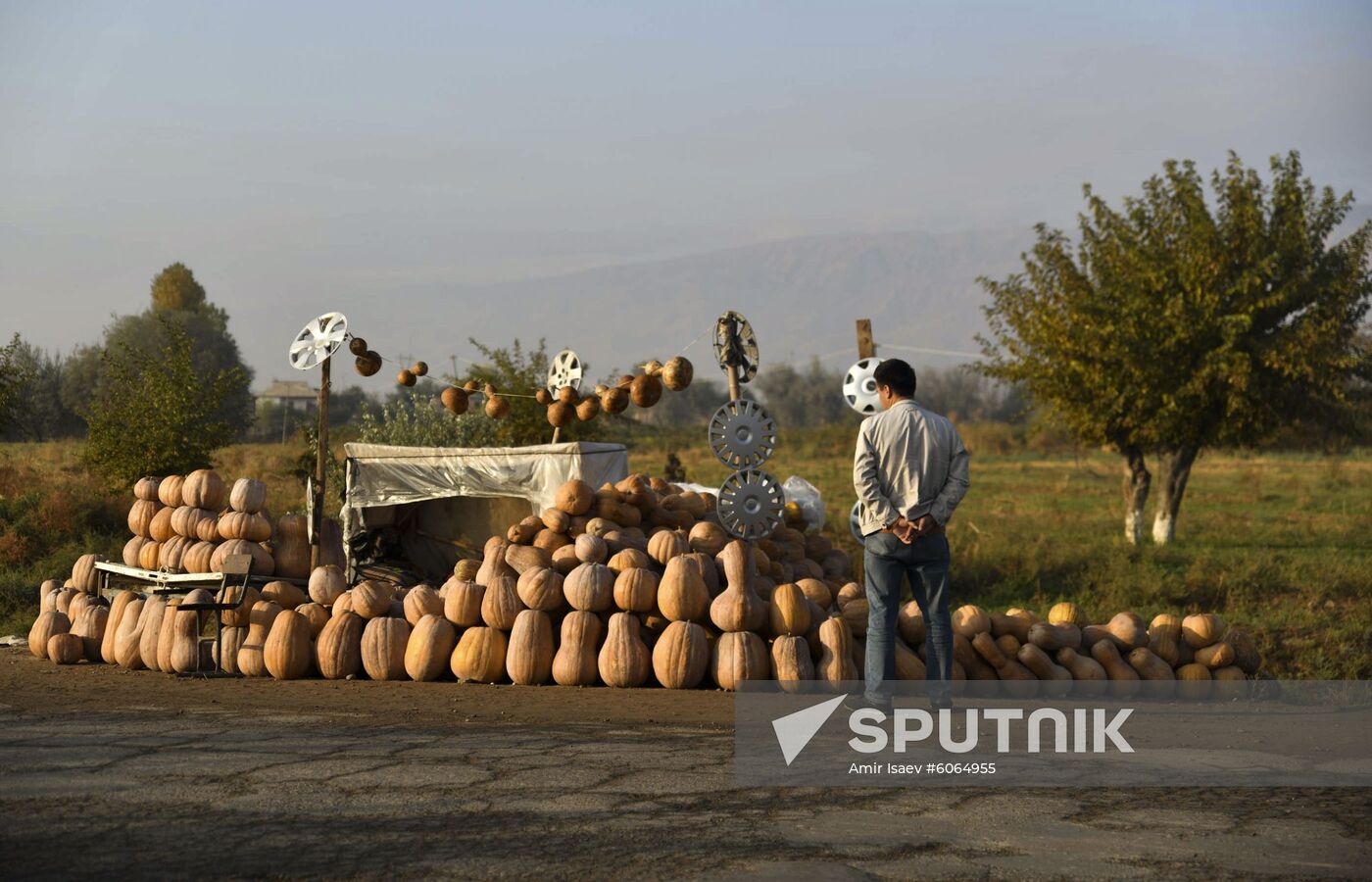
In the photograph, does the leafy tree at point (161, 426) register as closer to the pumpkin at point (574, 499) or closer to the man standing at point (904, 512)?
the pumpkin at point (574, 499)

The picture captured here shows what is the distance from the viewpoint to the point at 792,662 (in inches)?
366

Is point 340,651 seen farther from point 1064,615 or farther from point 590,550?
point 1064,615

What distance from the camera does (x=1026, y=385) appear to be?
25078 mm

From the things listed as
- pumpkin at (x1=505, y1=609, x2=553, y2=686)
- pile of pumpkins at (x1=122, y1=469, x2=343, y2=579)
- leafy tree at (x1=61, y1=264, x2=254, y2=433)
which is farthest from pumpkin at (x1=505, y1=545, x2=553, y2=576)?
leafy tree at (x1=61, y1=264, x2=254, y2=433)

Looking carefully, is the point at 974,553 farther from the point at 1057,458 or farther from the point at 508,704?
the point at 1057,458

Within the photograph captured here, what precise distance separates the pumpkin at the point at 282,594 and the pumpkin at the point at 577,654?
117 inches

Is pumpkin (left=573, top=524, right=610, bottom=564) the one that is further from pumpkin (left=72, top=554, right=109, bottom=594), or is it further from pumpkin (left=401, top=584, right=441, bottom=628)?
pumpkin (left=72, top=554, right=109, bottom=594)

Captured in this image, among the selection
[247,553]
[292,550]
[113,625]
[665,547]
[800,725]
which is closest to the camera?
[800,725]

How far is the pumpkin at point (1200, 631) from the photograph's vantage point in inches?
393

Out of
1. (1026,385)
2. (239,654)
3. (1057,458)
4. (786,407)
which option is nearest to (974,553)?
(1026,385)

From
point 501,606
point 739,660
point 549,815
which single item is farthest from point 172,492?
point 549,815

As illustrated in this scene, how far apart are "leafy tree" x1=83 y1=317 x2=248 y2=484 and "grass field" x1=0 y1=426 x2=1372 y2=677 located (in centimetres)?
81

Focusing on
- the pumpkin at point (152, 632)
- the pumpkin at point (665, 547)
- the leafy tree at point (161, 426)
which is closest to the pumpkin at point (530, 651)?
the pumpkin at point (665, 547)

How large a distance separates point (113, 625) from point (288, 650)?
6.91ft
